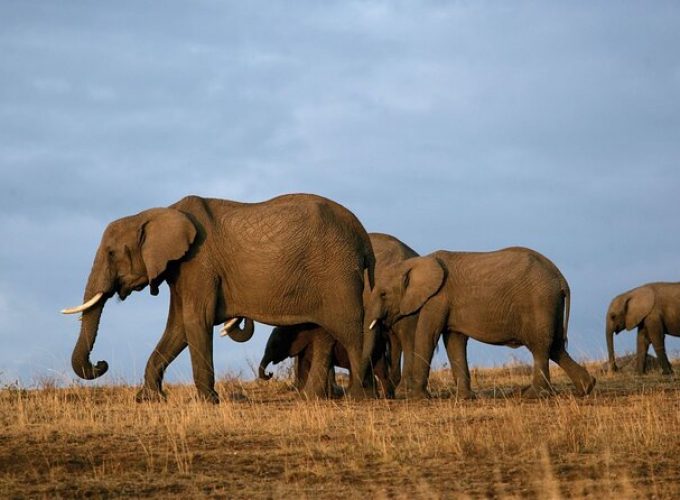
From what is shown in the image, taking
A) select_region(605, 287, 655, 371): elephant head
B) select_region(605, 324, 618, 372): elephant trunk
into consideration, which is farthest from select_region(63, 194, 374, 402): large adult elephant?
select_region(605, 287, 655, 371): elephant head

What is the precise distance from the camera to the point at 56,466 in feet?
37.4

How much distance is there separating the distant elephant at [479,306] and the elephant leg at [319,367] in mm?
1666

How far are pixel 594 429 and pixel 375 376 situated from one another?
8356 millimetres

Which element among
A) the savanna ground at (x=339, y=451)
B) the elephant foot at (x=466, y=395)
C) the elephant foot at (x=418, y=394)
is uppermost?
the elephant foot at (x=418, y=394)

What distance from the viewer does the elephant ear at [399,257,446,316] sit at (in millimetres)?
20453

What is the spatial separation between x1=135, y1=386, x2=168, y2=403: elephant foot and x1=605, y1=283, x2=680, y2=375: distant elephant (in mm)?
17306

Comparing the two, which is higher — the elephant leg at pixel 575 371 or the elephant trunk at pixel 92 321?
the elephant trunk at pixel 92 321

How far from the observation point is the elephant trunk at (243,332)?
66.7 ft

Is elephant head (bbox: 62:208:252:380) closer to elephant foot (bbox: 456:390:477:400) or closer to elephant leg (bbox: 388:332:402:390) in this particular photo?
elephant foot (bbox: 456:390:477:400)

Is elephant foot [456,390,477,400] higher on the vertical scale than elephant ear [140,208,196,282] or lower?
lower

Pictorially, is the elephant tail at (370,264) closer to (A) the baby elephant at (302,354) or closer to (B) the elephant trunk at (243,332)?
(A) the baby elephant at (302,354)

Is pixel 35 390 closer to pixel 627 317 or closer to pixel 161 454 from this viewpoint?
pixel 161 454

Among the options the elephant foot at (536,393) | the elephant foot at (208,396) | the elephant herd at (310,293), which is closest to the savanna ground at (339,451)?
the elephant foot at (208,396)

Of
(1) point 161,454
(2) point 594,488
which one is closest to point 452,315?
(1) point 161,454
